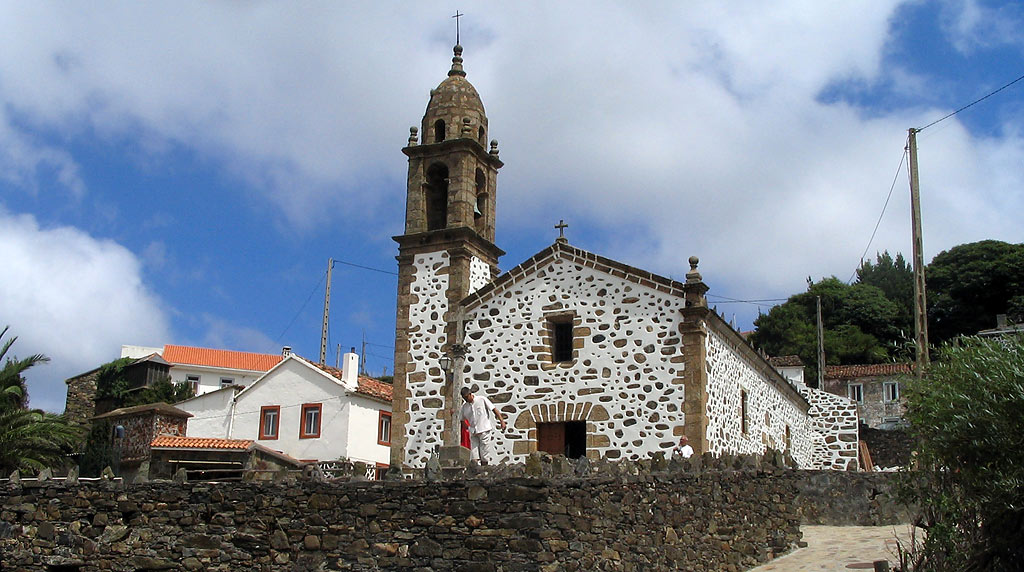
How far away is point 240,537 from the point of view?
44.8 feet

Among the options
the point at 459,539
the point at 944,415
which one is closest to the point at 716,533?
the point at 459,539

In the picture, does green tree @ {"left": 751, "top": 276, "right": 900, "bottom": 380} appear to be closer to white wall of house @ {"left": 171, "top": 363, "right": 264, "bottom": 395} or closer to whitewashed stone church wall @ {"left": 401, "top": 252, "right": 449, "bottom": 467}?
white wall of house @ {"left": 171, "top": 363, "right": 264, "bottom": 395}

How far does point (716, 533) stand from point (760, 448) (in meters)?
10.5

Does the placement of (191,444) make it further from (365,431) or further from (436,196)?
(436,196)

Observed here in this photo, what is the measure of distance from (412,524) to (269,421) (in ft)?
75.0

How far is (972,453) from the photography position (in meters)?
9.27

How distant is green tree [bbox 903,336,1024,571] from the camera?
8.84 meters

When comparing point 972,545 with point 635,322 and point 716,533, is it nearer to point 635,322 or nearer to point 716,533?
point 716,533

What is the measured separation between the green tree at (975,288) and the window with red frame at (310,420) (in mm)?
35338

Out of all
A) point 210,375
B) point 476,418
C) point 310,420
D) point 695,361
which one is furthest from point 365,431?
point 210,375

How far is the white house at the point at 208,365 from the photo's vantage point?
5375 centimetres

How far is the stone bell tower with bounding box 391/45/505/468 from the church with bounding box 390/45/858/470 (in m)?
0.03

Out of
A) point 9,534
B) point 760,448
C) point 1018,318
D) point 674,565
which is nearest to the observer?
point 674,565

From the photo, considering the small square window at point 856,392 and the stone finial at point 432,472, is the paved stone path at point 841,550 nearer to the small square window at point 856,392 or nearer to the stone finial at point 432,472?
the stone finial at point 432,472
